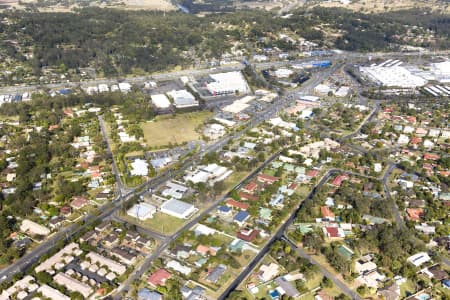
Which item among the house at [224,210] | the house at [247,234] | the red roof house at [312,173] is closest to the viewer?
the house at [247,234]

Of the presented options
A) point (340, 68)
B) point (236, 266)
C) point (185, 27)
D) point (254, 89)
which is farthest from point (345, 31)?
point (236, 266)

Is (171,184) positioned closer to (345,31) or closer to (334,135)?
(334,135)

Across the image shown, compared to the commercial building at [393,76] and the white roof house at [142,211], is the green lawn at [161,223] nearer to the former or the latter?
the white roof house at [142,211]

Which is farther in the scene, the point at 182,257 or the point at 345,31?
the point at 345,31

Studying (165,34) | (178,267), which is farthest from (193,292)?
(165,34)

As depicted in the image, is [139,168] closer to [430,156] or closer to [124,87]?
[124,87]

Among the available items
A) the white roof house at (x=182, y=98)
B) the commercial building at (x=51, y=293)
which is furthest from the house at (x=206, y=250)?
the white roof house at (x=182, y=98)

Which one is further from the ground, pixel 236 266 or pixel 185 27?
pixel 185 27
